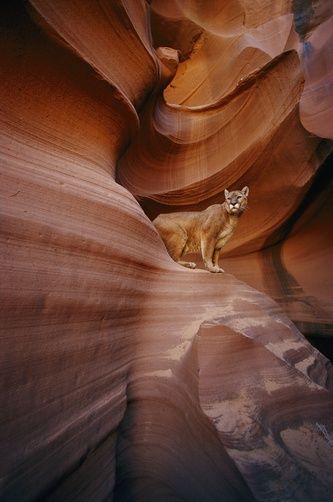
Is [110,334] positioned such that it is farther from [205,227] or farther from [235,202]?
[235,202]

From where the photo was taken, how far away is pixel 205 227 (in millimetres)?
4023

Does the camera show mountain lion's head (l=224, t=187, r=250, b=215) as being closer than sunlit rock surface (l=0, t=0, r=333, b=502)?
No

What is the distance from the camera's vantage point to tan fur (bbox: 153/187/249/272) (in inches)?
154

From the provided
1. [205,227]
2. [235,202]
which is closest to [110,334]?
[205,227]

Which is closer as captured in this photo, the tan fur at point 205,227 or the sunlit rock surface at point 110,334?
the sunlit rock surface at point 110,334

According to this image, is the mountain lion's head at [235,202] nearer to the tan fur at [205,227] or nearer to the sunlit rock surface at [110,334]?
the tan fur at [205,227]

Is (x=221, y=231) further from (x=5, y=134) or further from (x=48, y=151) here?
(x=5, y=134)

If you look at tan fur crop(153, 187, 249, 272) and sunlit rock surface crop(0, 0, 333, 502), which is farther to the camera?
tan fur crop(153, 187, 249, 272)

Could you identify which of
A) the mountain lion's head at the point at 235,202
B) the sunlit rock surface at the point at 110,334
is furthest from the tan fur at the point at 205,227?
the sunlit rock surface at the point at 110,334

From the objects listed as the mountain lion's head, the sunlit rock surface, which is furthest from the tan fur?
the sunlit rock surface

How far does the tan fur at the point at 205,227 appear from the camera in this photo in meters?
3.91

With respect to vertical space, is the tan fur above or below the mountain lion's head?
below

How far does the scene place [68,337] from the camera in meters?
1.65

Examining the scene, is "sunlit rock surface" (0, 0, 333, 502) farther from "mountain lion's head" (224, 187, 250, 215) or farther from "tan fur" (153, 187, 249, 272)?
"mountain lion's head" (224, 187, 250, 215)
